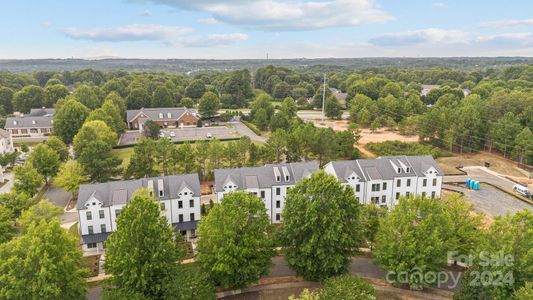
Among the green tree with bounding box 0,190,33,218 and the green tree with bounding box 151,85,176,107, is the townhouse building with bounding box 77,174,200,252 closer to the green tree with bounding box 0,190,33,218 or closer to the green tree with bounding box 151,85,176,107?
the green tree with bounding box 0,190,33,218

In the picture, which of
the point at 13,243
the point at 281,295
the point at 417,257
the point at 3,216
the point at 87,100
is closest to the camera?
the point at 13,243

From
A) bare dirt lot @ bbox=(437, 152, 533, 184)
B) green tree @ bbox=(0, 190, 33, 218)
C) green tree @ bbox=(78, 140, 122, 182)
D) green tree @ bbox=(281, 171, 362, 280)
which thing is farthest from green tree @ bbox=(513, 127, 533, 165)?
green tree @ bbox=(0, 190, 33, 218)

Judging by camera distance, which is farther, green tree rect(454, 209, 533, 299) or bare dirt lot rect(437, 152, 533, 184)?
bare dirt lot rect(437, 152, 533, 184)

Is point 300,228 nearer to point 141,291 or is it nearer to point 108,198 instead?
point 141,291

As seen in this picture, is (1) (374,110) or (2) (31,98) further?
(2) (31,98)

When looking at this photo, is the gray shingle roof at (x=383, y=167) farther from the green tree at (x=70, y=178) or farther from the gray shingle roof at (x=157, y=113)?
the gray shingle roof at (x=157, y=113)

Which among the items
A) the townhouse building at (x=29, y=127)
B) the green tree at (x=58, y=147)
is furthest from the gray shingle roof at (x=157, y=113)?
the green tree at (x=58, y=147)

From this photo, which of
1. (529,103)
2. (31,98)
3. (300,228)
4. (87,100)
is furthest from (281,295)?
(31,98)

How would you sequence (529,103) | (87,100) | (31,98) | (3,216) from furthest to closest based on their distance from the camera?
(31,98) < (87,100) < (529,103) < (3,216)
